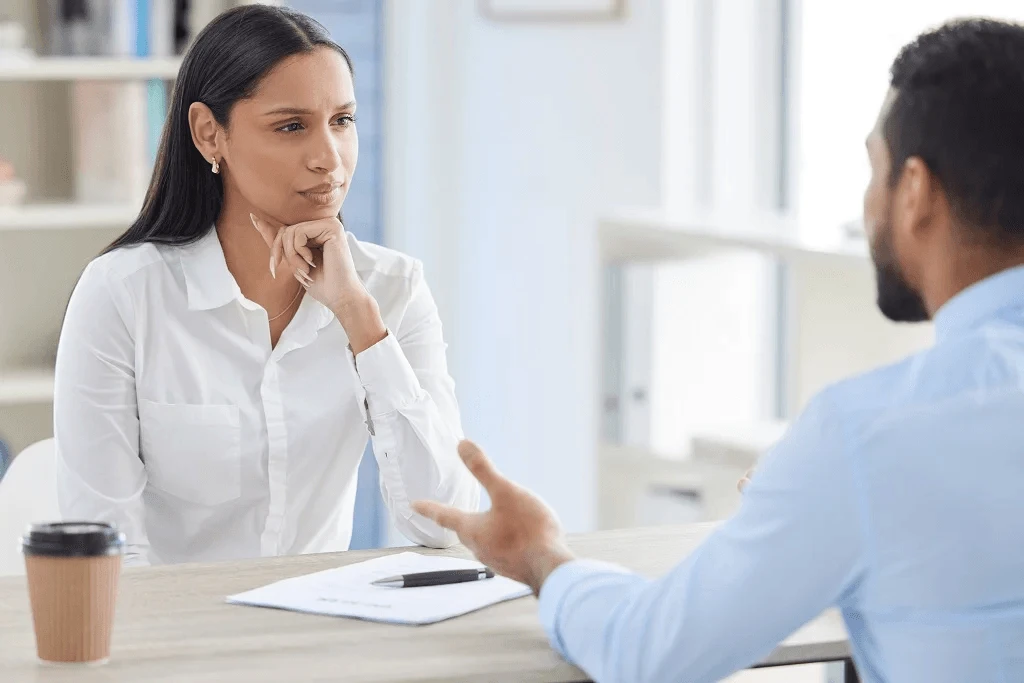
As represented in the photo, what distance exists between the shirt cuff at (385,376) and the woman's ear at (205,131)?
37cm

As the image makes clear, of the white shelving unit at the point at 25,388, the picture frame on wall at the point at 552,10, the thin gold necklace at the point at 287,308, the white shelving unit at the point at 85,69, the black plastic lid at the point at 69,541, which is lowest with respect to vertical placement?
the white shelving unit at the point at 25,388

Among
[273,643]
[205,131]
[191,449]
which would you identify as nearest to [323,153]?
[205,131]

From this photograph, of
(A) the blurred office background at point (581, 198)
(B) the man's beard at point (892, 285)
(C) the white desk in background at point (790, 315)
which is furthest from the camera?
(A) the blurred office background at point (581, 198)

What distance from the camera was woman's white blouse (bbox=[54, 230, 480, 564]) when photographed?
195cm

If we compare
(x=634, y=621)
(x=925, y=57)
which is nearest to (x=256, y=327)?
(x=634, y=621)

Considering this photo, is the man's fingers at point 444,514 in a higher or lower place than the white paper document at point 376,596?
higher

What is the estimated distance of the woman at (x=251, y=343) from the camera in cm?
197

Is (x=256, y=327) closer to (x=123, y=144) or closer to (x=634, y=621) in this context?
(x=634, y=621)

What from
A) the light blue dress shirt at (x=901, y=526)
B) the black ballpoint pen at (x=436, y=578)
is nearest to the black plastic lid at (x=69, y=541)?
the black ballpoint pen at (x=436, y=578)

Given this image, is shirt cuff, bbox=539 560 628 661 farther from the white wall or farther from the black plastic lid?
the white wall

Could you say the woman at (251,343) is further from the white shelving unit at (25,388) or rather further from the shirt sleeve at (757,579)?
the white shelving unit at (25,388)

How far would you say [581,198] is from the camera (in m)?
4.06

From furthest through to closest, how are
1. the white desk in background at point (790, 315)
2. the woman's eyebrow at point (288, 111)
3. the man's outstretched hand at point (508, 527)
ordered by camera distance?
the white desk in background at point (790, 315) < the woman's eyebrow at point (288, 111) < the man's outstretched hand at point (508, 527)

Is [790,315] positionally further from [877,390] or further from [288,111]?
[877,390]
